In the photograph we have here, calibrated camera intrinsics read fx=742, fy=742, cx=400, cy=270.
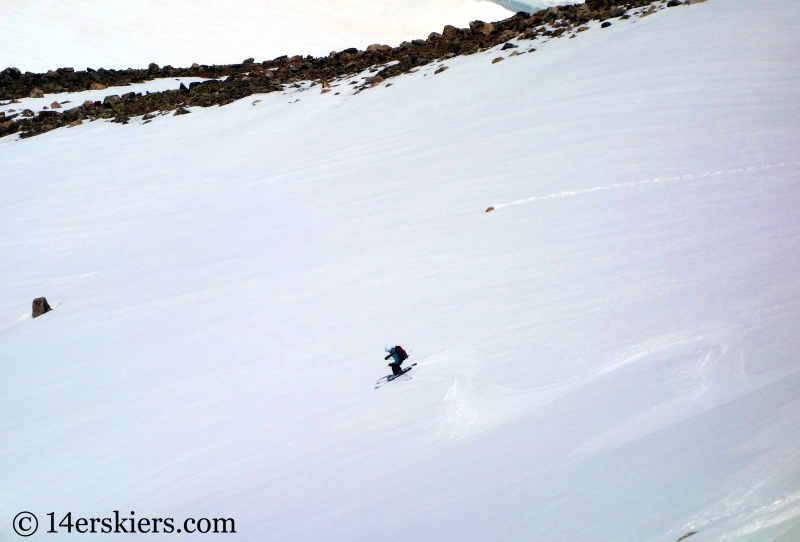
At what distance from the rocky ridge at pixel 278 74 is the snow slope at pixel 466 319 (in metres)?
3.18

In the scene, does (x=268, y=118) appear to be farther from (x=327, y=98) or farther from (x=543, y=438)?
(x=543, y=438)

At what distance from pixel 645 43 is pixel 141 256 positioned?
33.1 feet

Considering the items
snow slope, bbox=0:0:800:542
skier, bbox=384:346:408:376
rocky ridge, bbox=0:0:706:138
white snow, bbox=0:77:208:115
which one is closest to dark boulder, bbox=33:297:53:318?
snow slope, bbox=0:0:800:542

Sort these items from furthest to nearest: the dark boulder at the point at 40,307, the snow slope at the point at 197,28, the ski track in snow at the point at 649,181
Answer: the snow slope at the point at 197,28 → the dark boulder at the point at 40,307 → the ski track in snow at the point at 649,181

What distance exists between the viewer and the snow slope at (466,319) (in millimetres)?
4660

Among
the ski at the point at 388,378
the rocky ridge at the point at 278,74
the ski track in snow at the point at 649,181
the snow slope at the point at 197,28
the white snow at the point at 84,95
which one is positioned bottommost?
the ski at the point at 388,378

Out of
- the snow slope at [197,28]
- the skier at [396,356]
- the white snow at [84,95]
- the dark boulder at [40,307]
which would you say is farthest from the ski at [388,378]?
the snow slope at [197,28]

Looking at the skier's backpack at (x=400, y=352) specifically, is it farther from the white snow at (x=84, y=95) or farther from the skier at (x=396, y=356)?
the white snow at (x=84, y=95)

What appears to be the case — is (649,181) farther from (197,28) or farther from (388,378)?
(197,28)

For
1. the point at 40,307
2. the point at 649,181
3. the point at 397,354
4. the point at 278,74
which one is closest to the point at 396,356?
the point at 397,354

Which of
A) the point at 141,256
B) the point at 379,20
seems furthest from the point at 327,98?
the point at 379,20

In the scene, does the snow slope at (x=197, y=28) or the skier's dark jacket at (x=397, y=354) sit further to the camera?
the snow slope at (x=197, y=28)

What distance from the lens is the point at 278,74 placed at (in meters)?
22.4

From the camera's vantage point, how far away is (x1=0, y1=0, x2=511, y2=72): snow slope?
2858 centimetres
